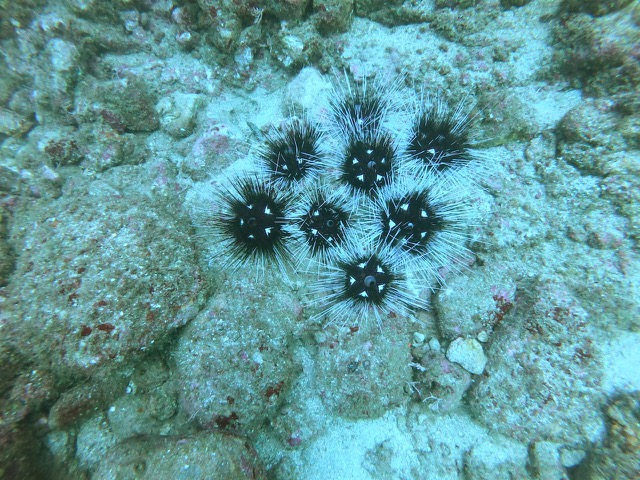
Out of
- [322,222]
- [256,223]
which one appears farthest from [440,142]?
[256,223]

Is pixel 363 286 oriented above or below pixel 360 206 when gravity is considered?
below

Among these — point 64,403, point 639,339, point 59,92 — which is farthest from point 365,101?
point 64,403

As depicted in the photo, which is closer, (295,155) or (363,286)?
(363,286)

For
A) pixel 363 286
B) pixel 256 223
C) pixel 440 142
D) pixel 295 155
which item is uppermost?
pixel 440 142

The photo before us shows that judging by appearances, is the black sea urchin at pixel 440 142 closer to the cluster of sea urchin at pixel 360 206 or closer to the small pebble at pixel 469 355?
the cluster of sea urchin at pixel 360 206

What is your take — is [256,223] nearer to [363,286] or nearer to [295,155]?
[295,155]

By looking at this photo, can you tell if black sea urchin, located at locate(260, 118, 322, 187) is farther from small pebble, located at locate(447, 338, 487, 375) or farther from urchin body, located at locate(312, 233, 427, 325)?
small pebble, located at locate(447, 338, 487, 375)

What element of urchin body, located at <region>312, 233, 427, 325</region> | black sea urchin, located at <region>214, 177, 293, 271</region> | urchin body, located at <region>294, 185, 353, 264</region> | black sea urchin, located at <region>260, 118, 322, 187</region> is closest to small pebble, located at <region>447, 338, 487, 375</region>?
urchin body, located at <region>312, 233, 427, 325</region>

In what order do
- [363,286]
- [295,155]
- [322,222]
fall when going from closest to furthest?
[363,286] < [322,222] < [295,155]

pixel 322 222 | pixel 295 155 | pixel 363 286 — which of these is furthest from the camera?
pixel 295 155
